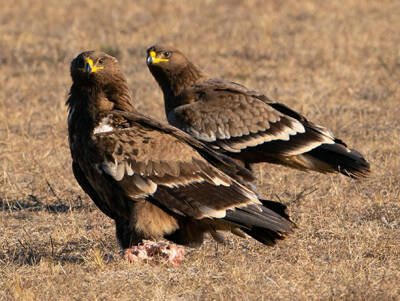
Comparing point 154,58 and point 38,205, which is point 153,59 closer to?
point 154,58


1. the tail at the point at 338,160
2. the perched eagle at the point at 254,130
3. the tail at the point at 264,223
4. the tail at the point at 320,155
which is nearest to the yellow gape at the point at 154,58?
the perched eagle at the point at 254,130

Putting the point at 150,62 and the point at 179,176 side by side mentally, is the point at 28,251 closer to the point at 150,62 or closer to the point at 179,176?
the point at 179,176

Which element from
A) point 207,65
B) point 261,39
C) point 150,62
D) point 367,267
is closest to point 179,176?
point 367,267

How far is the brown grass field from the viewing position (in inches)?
221

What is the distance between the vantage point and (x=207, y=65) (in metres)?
14.2

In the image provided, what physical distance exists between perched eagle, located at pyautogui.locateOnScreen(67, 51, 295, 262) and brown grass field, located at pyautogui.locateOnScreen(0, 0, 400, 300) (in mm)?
290

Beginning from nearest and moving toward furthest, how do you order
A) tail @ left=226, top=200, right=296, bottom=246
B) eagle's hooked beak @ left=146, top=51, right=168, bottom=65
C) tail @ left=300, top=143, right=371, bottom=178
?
1. tail @ left=226, top=200, right=296, bottom=246
2. tail @ left=300, top=143, right=371, bottom=178
3. eagle's hooked beak @ left=146, top=51, right=168, bottom=65

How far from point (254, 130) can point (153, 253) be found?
2.47 meters

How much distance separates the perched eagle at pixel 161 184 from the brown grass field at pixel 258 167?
29 cm

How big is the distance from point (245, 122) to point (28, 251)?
8.62 ft

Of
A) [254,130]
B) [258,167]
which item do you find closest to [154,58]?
[254,130]

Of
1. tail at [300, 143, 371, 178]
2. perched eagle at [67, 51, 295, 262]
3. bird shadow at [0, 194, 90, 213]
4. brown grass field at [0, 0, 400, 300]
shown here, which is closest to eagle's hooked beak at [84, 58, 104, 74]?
perched eagle at [67, 51, 295, 262]

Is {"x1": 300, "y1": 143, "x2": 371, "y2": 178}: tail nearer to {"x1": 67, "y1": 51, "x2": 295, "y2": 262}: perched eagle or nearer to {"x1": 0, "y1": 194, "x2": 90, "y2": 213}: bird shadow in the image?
{"x1": 67, "y1": 51, "x2": 295, "y2": 262}: perched eagle

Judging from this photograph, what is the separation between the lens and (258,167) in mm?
9273
